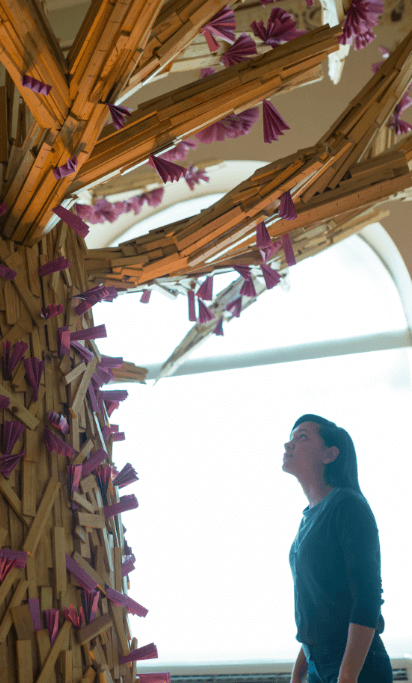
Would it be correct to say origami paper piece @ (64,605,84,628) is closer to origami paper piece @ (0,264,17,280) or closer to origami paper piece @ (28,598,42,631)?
origami paper piece @ (28,598,42,631)

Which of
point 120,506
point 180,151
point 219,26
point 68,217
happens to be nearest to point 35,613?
point 120,506

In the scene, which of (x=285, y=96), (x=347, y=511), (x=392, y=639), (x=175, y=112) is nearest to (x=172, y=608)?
(x=392, y=639)

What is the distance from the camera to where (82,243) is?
29.1 inches

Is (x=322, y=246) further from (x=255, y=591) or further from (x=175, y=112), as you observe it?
(x=255, y=591)

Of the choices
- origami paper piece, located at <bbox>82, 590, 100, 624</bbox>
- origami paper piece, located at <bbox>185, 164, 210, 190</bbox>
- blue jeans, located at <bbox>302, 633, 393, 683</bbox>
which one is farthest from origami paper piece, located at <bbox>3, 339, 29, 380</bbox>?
origami paper piece, located at <bbox>185, 164, 210, 190</bbox>

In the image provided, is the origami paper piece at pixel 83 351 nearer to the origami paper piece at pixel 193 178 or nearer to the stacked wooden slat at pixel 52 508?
the stacked wooden slat at pixel 52 508

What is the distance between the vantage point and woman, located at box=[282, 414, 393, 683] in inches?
30.5

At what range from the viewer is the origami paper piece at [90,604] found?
0.57 metres

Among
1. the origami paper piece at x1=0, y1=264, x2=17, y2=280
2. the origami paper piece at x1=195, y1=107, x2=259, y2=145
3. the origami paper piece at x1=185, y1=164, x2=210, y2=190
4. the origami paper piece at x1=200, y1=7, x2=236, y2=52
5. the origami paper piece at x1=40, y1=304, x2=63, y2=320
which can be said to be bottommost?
the origami paper piece at x1=40, y1=304, x2=63, y2=320

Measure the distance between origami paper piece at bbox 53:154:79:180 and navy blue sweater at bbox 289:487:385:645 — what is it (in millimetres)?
606

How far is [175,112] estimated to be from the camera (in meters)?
0.56

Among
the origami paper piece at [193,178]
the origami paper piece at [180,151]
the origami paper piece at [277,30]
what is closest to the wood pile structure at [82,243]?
the origami paper piece at [277,30]

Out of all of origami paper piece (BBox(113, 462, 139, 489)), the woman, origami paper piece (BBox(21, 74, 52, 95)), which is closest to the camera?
origami paper piece (BBox(21, 74, 52, 95))

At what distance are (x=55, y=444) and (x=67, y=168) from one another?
0.26 metres
